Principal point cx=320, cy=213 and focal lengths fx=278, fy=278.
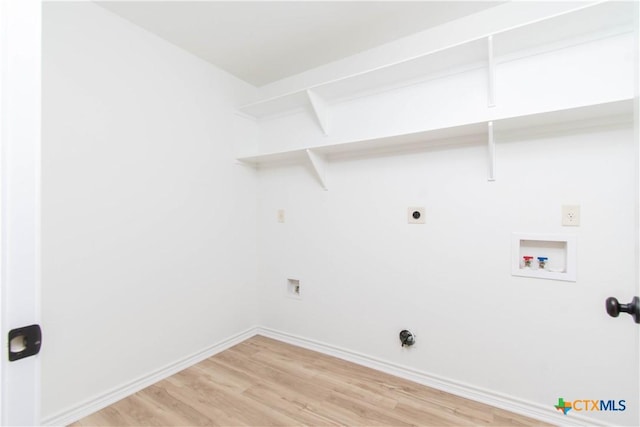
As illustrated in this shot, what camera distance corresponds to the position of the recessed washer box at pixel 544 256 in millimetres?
Result: 1536

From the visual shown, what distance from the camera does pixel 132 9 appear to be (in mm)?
1744

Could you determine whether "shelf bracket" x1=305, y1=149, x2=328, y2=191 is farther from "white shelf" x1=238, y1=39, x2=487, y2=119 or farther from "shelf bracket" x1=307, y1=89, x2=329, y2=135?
"white shelf" x1=238, y1=39, x2=487, y2=119

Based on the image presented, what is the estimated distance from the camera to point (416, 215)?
1.98 meters

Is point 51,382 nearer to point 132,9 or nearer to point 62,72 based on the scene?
point 62,72

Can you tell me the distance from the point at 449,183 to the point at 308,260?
4.25ft

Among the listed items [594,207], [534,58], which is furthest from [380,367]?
[534,58]

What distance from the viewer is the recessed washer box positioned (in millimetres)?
1536

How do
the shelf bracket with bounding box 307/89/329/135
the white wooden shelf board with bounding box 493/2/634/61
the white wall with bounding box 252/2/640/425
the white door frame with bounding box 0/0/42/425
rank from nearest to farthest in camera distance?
the white door frame with bounding box 0/0/42/425
the white wooden shelf board with bounding box 493/2/634/61
the white wall with bounding box 252/2/640/425
the shelf bracket with bounding box 307/89/329/135

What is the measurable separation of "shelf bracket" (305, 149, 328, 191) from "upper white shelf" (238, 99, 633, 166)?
2cm

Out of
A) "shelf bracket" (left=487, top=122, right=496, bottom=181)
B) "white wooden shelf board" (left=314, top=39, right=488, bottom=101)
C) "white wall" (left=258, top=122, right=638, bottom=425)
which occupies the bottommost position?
"white wall" (left=258, top=122, right=638, bottom=425)

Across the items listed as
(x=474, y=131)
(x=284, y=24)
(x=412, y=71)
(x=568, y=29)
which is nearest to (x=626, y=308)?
(x=474, y=131)

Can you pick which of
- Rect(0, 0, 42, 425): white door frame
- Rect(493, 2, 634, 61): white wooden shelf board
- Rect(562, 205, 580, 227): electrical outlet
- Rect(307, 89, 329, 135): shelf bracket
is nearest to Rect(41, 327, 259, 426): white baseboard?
Rect(0, 0, 42, 425): white door frame

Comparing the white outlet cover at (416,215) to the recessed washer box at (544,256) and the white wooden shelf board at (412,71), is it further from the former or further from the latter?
the white wooden shelf board at (412,71)

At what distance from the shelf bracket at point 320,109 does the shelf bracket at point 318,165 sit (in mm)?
223
